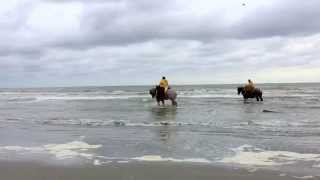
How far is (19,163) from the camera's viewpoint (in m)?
8.98

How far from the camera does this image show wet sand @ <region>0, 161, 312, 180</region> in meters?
7.57

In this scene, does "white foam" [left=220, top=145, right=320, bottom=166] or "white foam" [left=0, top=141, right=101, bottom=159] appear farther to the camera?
"white foam" [left=0, top=141, right=101, bottom=159]

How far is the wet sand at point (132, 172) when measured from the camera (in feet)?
24.8

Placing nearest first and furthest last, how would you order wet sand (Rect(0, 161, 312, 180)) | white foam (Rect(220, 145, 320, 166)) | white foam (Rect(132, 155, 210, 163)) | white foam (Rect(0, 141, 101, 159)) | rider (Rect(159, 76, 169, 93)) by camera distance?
wet sand (Rect(0, 161, 312, 180)), white foam (Rect(220, 145, 320, 166)), white foam (Rect(132, 155, 210, 163)), white foam (Rect(0, 141, 101, 159)), rider (Rect(159, 76, 169, 93))

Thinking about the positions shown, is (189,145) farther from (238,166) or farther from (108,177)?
(108,177)

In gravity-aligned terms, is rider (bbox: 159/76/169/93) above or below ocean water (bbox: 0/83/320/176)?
above

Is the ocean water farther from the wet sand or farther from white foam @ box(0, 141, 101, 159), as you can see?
the wet sand

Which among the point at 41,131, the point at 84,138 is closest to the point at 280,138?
the point at 84,138

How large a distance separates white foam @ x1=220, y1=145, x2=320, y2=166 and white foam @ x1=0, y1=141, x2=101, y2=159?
2.95 metres

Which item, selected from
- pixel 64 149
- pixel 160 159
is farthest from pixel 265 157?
pixel 64 149

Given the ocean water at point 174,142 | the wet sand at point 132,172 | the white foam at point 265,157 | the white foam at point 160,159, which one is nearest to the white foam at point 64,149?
the ocean water at point 174,142

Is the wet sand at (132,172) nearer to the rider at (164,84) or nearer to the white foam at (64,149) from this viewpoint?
the white foam at (64,149)

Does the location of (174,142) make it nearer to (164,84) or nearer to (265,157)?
(265,157)

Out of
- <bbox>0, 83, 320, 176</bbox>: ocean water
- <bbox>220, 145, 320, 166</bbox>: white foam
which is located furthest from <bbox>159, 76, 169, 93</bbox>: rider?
<bbox>220, 145, 320, 166</bbox>: white foam
